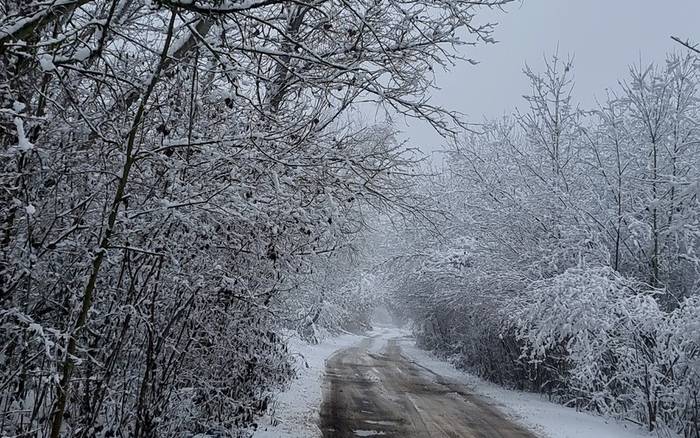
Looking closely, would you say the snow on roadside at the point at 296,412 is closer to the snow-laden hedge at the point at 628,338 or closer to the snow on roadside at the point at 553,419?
the snow on roadside at the point at 553,419

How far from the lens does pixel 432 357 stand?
36094mm

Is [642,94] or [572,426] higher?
[642,94]

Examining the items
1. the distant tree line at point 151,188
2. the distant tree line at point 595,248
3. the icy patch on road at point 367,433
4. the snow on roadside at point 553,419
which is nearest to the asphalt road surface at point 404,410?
the icy patch on road at point 367,433

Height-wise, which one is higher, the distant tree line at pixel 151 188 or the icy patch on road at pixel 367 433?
the distant tree line at pixel 151 188

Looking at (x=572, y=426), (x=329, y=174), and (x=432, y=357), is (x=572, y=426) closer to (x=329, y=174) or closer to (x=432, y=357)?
(x=329, y=174)

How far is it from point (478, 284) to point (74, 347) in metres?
15.2

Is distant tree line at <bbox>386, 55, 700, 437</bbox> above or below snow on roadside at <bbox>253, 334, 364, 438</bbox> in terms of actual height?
above

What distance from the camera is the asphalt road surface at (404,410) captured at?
1066cm

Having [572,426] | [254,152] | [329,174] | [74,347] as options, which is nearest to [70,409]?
[74,347]

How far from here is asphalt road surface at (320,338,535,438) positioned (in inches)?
420

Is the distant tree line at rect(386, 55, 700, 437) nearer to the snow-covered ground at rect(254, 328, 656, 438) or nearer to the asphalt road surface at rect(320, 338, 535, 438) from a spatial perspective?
the snow-covered ground at rect(254, 328, 656, 438)

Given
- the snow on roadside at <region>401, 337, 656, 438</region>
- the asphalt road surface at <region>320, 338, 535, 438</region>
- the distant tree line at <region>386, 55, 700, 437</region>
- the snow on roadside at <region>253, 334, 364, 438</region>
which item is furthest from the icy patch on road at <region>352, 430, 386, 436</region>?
the distant tree line at <region>386, 55, 700, 437</region>

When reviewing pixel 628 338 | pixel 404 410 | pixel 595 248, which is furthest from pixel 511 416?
pixel 595 248

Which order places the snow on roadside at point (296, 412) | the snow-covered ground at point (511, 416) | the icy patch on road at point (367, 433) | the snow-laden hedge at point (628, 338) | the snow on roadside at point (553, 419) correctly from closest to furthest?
the snow on roadside at point (296, 412) < the snow-covered ground at point (511, 416) < the icy patch on road at point (367, 433) < the snow-laden hedge at point (628, 338) < the snow on roadside at point (553, 419)
